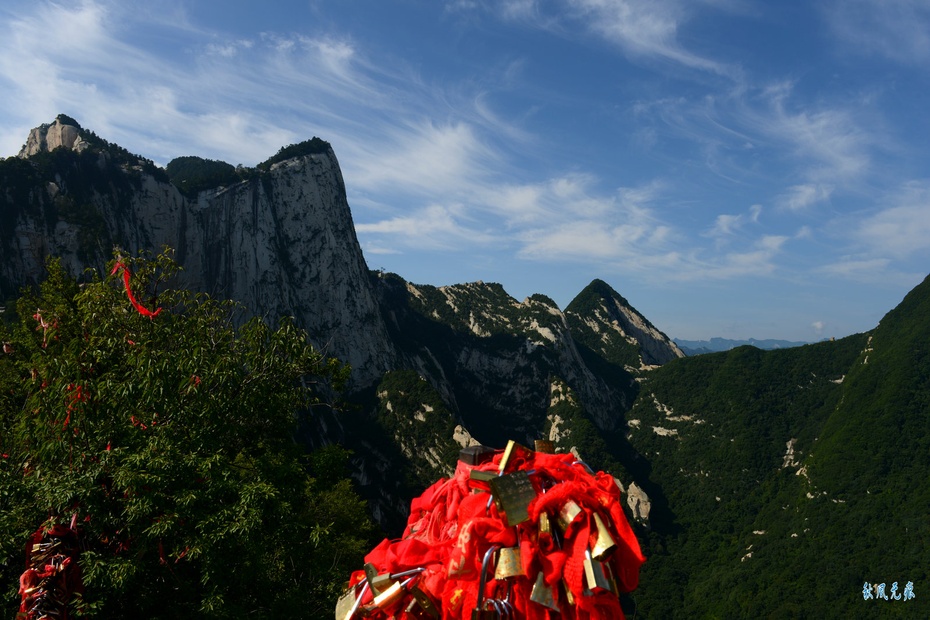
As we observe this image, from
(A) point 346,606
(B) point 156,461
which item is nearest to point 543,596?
(A) point 346,606

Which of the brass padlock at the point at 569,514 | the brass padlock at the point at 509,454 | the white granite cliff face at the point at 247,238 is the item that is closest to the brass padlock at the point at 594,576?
the brass padlock at the point at 569,514

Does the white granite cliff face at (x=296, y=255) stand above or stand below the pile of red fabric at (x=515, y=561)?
above

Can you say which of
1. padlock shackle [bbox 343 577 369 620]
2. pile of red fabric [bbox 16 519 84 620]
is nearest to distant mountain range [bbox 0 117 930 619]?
pile of red fabric [bbox 16 519 84 620]

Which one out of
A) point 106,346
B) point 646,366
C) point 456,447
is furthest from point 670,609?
point 646,366

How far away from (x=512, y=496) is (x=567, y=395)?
427 ft

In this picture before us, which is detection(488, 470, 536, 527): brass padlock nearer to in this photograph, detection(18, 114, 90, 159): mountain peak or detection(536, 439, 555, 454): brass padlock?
detection(536, 439, 555, 454): brass padlock

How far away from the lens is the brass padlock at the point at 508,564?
→ 3.87 metres

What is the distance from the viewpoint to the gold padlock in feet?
12.5

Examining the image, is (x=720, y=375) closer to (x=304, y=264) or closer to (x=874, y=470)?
(x=874, y=470)

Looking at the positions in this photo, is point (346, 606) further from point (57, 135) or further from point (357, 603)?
point (57, 135)

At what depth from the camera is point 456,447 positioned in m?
90.0

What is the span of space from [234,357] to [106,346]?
2538mm

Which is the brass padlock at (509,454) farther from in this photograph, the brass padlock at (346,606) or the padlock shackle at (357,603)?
the brass padlock at (346,606)

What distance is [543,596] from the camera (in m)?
3.79
